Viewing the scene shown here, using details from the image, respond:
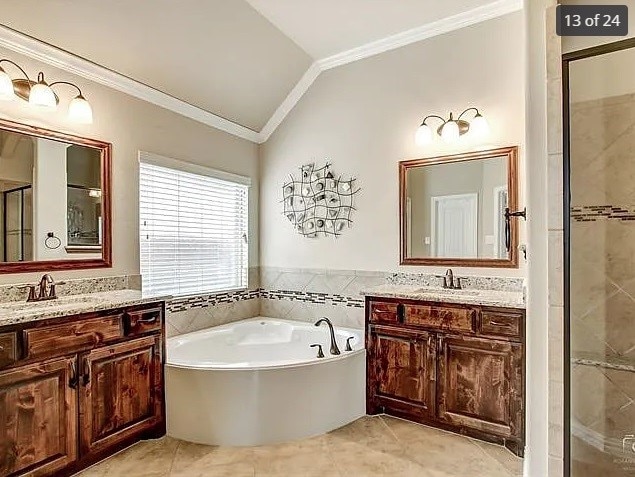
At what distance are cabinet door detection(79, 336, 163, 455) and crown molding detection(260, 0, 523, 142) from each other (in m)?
2.45

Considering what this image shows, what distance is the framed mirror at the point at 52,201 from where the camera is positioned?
7.77 feet

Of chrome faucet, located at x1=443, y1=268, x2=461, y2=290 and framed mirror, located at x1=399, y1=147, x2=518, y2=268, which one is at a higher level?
framed mirror, located at x1=399, y1=147, x2=518, y2=268

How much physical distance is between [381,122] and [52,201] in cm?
253

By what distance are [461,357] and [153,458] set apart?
6.47 ft

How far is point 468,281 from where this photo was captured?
119 inches

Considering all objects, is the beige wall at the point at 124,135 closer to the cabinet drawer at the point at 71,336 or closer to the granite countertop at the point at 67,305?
the granite countertop at the point at 67,305

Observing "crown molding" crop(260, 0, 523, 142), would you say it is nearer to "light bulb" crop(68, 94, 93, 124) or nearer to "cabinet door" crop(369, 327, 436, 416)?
"light bulb" crop(68, 94, 93, 124)

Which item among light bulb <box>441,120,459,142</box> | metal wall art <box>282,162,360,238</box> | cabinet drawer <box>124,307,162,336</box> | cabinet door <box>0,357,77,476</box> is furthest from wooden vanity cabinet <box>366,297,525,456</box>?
cabinet door <box>0,357,77,476</box>

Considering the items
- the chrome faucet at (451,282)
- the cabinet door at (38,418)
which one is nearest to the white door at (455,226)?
the chrome faucet at (451,282)

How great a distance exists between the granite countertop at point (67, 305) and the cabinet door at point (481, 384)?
192 centimetres

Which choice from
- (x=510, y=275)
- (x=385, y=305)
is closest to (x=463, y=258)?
(x=510, y=275)

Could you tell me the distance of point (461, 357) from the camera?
2.58m

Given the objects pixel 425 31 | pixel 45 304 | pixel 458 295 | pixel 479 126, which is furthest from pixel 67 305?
pixel 425 31

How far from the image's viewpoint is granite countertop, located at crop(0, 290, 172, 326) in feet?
6.31
